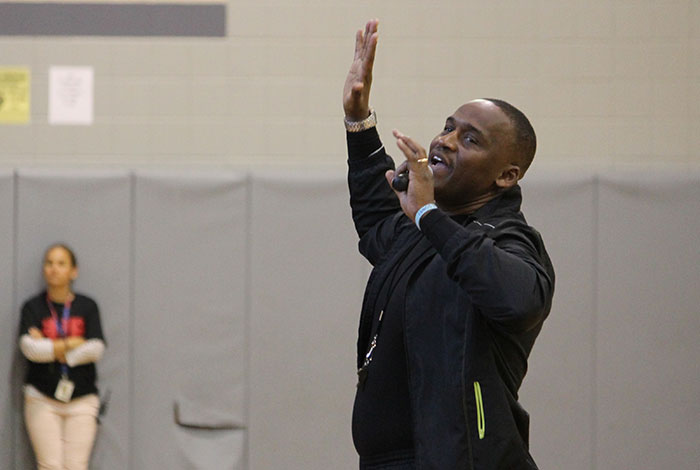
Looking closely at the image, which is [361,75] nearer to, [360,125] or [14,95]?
[360,125]

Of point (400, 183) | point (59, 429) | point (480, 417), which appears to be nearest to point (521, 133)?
point (400, 183)

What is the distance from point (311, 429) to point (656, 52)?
10.3 feet

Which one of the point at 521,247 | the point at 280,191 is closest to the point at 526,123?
the point at 521,247

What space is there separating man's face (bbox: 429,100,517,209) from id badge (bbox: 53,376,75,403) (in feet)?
12.2

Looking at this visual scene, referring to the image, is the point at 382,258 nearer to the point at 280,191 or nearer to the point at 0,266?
the point at 280,191

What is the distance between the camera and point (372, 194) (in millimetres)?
2391

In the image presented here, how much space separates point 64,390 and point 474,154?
152 inches

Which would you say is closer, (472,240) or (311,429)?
(472,240)

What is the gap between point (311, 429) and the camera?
555 centimetres

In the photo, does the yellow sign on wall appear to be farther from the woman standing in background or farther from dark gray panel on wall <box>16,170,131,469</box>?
the woman standing in background

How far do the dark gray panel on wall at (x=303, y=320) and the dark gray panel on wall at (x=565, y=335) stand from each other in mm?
1101

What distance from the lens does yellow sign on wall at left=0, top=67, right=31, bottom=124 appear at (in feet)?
18.6

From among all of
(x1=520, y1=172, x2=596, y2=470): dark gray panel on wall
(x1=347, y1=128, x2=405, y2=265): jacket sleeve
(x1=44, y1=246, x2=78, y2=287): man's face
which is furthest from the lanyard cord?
(x1=347, y1=128, x2=405, y2=265): jacket sleeve

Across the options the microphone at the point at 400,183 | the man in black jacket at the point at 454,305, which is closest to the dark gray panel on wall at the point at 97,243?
the man in black jacket at the point at 454,305
